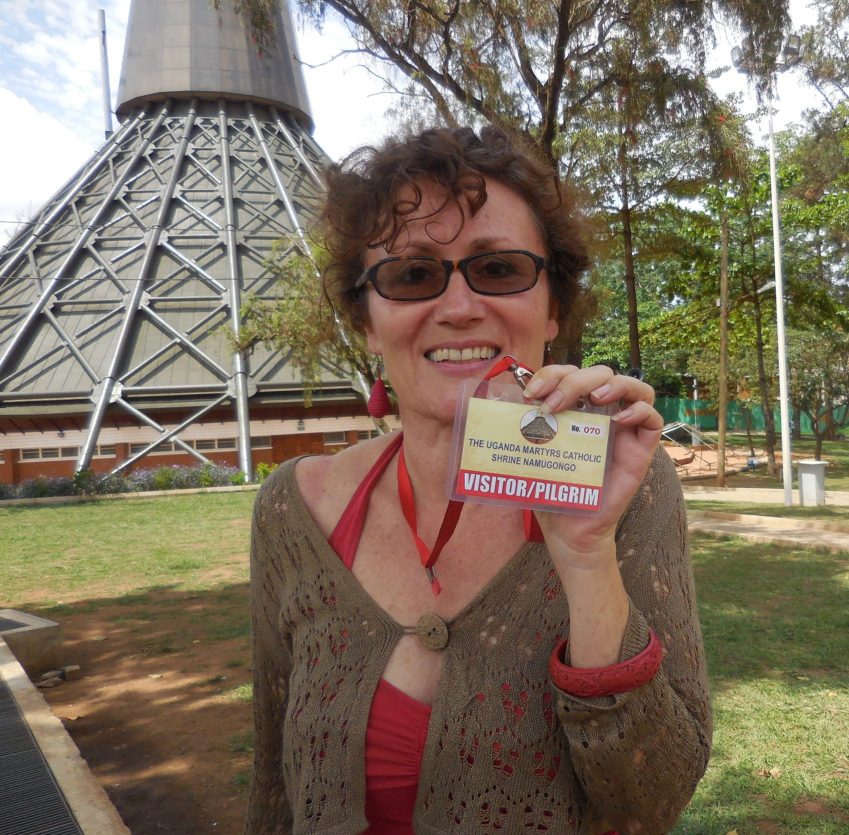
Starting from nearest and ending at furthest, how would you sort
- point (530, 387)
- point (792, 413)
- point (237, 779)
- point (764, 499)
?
point (530, 387) → point (237, 779) → point (764, 499) → point (792, 413)

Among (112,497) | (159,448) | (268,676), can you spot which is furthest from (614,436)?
(159,448)

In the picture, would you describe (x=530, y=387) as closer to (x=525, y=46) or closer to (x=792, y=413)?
(x=525, y=46)

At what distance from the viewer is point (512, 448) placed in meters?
1.21

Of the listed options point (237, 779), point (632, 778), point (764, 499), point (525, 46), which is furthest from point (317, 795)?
point (764, 499)

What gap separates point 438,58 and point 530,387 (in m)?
8.33

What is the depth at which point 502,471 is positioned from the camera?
4.00ft

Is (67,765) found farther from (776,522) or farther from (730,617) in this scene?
(776,522)

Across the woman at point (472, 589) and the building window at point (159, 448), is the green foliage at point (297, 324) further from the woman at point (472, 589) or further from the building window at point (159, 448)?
the woman at point (472, 589)

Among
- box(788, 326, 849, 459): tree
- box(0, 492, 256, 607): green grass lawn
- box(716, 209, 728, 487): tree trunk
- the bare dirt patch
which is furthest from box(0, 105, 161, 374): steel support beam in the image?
box(788, 326, 849, 459): tree

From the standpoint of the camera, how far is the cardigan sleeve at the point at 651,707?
4.35 feet

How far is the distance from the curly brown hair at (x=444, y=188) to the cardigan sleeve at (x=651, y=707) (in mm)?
588

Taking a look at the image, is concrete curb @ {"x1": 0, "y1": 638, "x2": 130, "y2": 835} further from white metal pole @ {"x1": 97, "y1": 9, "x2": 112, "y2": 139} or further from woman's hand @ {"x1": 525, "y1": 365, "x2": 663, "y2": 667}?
white metal pole @ {"x1": 97, "y1": 9, "x2": 112, "y2": 139}

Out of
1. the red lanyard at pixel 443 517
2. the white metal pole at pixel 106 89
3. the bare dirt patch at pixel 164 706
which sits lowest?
the bare dirt patch at pixel 164 706

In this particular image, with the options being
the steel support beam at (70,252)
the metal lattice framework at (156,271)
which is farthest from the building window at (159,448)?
the steel support beam at (70,252)
